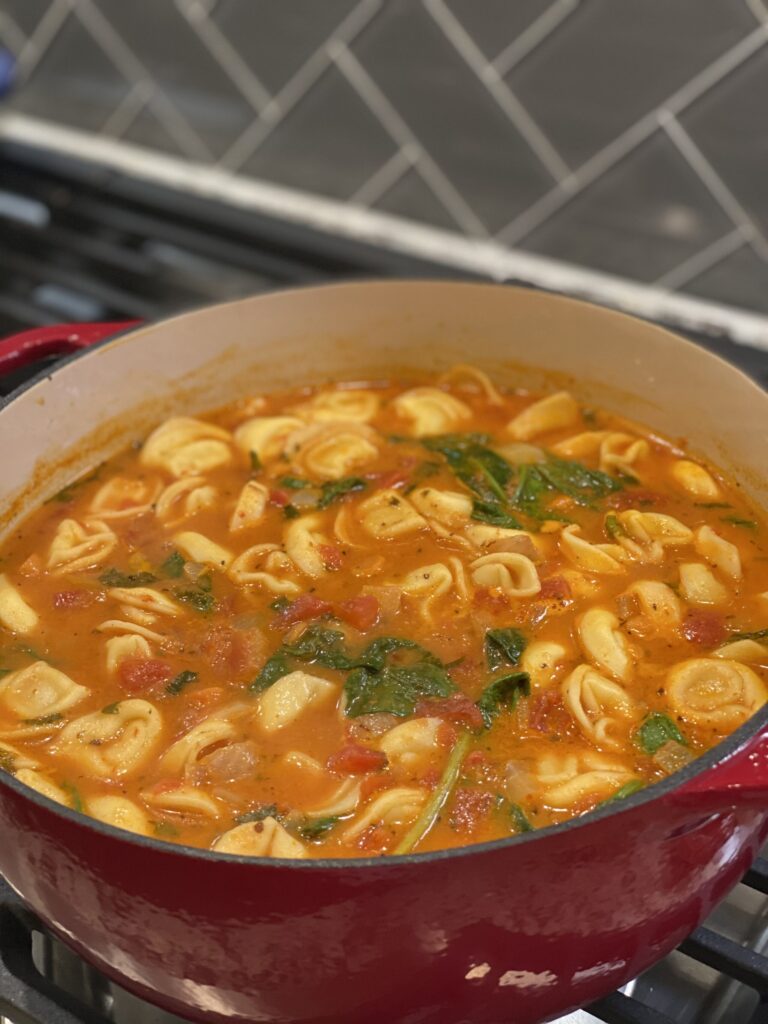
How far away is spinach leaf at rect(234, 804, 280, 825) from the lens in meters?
1.57

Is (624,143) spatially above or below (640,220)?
above

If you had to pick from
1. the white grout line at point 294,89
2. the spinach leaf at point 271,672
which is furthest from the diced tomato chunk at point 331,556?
the white grout line at point 294,89

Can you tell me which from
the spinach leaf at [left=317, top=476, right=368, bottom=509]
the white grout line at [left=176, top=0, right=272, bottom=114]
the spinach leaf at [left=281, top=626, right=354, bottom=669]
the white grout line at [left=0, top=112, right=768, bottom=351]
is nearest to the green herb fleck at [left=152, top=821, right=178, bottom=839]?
the spinach leaf at [left=281, top=626, right=354, bottom=669]

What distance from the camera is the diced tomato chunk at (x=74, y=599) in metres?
2.02

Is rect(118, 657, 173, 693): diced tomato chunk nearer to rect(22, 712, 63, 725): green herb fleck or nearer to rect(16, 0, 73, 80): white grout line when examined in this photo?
rect(22, 712, 63, 725): green herb fleck

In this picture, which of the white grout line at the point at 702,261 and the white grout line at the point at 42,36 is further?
the white grout line at the point at 42,36

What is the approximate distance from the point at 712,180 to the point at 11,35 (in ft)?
8.94

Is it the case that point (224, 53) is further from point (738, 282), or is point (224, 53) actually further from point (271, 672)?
point (271, 672)

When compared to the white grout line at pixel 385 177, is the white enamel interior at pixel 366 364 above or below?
below

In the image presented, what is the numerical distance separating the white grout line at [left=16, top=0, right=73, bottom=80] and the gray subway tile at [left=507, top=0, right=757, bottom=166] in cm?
180

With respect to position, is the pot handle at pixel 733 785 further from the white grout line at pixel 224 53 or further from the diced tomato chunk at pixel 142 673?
the white grout line at pixel 224 53

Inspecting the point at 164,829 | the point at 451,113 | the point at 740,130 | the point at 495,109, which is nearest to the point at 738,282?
the point at 740,130

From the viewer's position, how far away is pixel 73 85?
416 cm

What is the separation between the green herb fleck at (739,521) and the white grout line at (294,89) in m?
1.89
